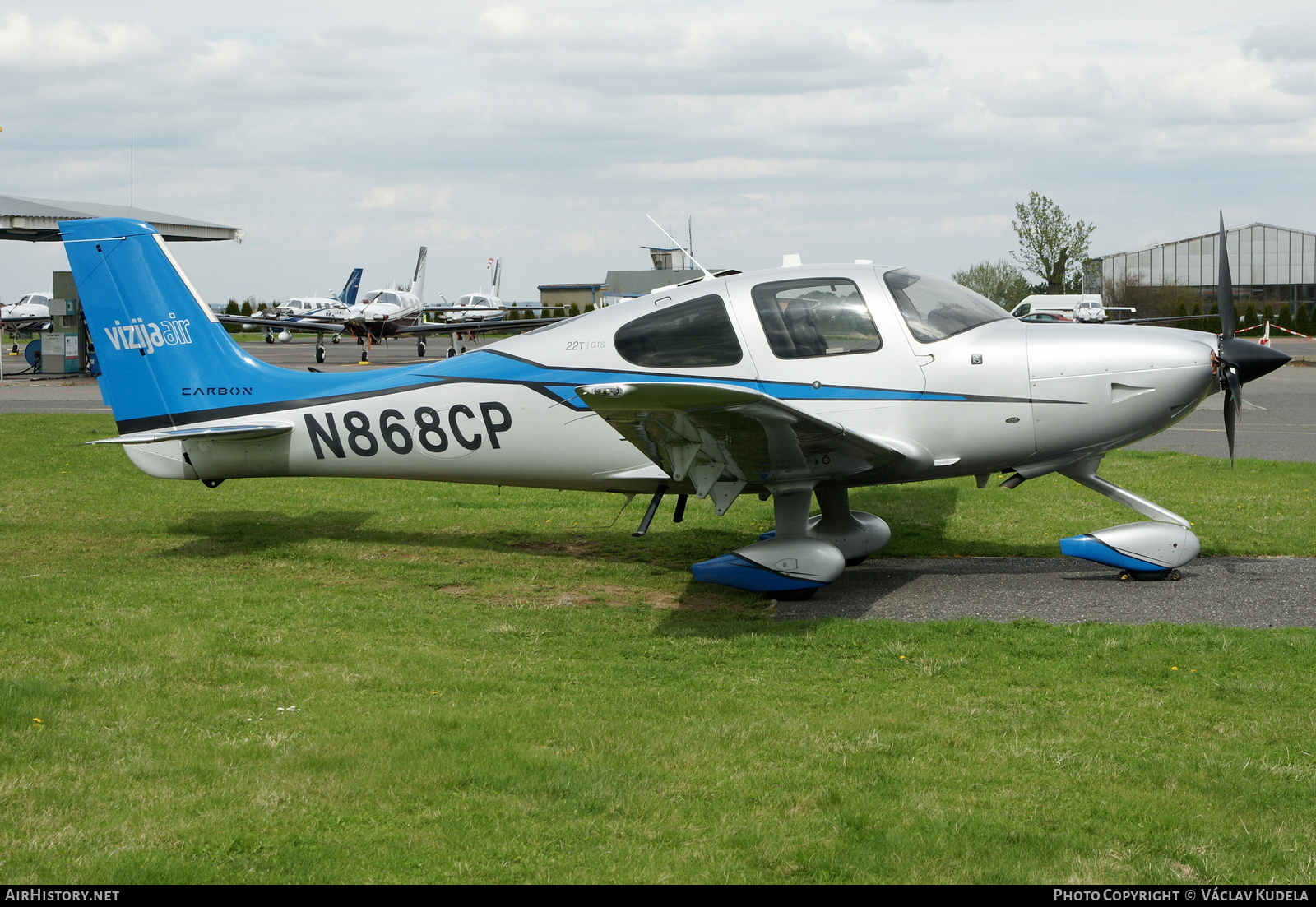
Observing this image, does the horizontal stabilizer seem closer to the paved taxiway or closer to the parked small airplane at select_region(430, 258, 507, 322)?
the paved taxiway

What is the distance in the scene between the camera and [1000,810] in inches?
170

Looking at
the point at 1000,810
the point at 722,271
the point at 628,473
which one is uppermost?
the point at 722,271

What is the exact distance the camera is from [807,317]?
8.22 m

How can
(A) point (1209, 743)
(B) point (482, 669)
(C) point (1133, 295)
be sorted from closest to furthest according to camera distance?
(A) point (1209, 743) < (B) point (482, 669) < (C) point (1133, 295)

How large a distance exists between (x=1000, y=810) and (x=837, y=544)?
497cm

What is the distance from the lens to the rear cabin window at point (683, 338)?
8289 mm

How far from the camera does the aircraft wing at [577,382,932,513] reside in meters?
6.57

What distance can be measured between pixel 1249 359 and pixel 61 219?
27.3m

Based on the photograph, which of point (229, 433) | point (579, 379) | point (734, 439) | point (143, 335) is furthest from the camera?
point (143, 335)

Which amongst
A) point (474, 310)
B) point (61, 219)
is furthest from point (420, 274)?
point (61, 219)

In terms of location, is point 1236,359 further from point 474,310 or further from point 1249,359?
point 474,310

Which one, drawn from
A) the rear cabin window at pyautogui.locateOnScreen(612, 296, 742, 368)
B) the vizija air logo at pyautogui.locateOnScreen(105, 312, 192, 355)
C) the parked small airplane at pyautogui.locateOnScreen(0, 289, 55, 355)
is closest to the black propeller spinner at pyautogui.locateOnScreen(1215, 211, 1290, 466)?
the rear cabin window at pyautogui.locateOnScreen(612, 296, 742, 368)

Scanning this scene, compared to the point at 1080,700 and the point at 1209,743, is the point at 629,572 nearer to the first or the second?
the point at 1080,700

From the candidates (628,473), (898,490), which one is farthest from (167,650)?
(898,490)
